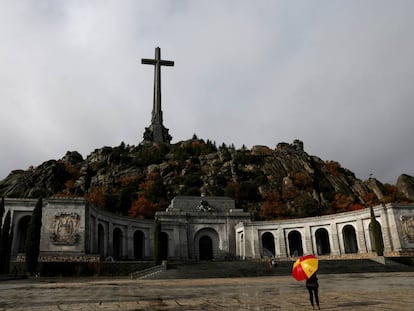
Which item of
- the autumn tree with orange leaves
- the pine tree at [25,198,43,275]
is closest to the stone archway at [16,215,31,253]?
the pine tree at [25,198,43,275]

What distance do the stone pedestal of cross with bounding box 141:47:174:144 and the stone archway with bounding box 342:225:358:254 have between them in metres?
63.4

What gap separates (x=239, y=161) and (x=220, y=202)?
38112mm

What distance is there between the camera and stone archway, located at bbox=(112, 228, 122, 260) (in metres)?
43.6

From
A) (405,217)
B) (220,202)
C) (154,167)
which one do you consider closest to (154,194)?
(154,167)

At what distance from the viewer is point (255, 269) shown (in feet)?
96.3

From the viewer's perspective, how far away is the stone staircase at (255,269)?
90.9 feet

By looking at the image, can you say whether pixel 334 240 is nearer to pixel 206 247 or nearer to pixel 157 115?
pixel 206 247

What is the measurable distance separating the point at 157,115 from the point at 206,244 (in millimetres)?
53650

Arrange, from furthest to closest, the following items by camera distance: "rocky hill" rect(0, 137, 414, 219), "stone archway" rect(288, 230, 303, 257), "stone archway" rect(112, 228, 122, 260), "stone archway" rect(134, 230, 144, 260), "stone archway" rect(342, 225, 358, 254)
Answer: "rocky hill" rect(0, 137, 414, 219) → "stone archway" rect(288, 230, 303, 257) → "stone archway" rect(134, 230, 144, 260) → "stone archway" rect(342, 225, 358, 254) → "stone archway" rect(112, 228, 122, 260)

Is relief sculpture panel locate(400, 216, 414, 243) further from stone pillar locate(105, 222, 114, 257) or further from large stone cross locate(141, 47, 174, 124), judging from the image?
large stone cross locate(141, 47, 174, 124)

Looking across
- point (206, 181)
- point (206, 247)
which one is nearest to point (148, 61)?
point (206, 181)

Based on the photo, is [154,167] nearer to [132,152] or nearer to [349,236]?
[132,152]

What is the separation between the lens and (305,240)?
45.9 meters

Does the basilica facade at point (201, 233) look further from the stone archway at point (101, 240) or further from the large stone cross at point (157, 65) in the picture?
the large stone cross at point (157, 65)
